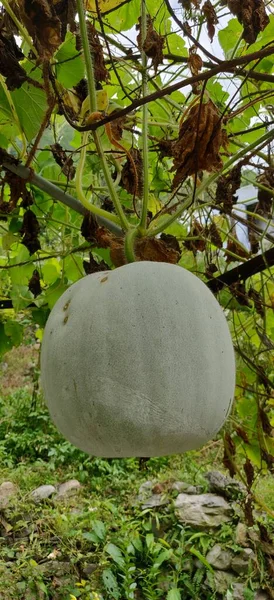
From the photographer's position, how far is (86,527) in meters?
3.40

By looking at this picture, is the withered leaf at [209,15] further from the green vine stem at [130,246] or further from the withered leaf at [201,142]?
the green vine stem at [130,246]

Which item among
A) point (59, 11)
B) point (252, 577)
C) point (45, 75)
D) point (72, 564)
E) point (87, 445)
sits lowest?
point (252, 577)

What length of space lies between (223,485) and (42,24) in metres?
3.41

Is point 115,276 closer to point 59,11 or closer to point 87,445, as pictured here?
point 87,445

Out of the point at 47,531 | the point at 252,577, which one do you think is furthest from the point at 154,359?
the point at 47,531

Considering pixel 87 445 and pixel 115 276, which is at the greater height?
pixel 115 276

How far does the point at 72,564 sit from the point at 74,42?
2807mm

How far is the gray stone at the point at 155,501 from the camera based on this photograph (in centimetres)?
353

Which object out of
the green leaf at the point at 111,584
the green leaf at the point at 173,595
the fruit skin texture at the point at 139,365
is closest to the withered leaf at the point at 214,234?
the fruit skin texture at the point at 139,365

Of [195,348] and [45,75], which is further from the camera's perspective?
[45,75]

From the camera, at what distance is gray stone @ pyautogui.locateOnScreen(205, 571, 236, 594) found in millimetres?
2818

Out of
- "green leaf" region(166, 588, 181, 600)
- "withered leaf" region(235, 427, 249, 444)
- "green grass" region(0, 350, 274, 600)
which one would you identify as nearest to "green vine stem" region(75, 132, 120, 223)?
"withered leaf" region(235, 427, 249, 444)

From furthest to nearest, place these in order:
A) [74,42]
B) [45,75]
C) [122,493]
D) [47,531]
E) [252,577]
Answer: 1. [122,493]
2. [47,531]
3. [252,577]
4. [74,42]
5. [45,75]

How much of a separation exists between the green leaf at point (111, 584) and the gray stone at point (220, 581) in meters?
0.49
